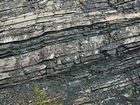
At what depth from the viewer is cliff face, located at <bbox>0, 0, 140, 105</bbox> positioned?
11.0 metres

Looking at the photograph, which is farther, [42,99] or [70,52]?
[70,52]

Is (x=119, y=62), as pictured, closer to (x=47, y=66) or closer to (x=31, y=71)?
(x=47, y=66)

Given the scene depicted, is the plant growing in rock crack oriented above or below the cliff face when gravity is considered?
below

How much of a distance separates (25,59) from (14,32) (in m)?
1.43

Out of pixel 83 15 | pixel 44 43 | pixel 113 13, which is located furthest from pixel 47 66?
pixel 113 13

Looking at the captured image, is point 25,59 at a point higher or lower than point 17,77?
higher

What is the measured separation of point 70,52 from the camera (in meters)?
11.2

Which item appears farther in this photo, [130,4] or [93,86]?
[130,4]

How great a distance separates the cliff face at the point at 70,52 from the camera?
1101cm

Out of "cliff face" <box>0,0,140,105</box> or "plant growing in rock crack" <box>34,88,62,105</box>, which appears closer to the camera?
"plant growing in rock crack" <box>34,88,62,105</box>

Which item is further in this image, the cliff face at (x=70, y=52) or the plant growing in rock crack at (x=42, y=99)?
the cliff face at (x=70, y=52)

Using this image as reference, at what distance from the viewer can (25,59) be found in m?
11.1

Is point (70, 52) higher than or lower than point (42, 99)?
higher

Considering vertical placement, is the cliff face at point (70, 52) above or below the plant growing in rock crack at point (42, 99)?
above
